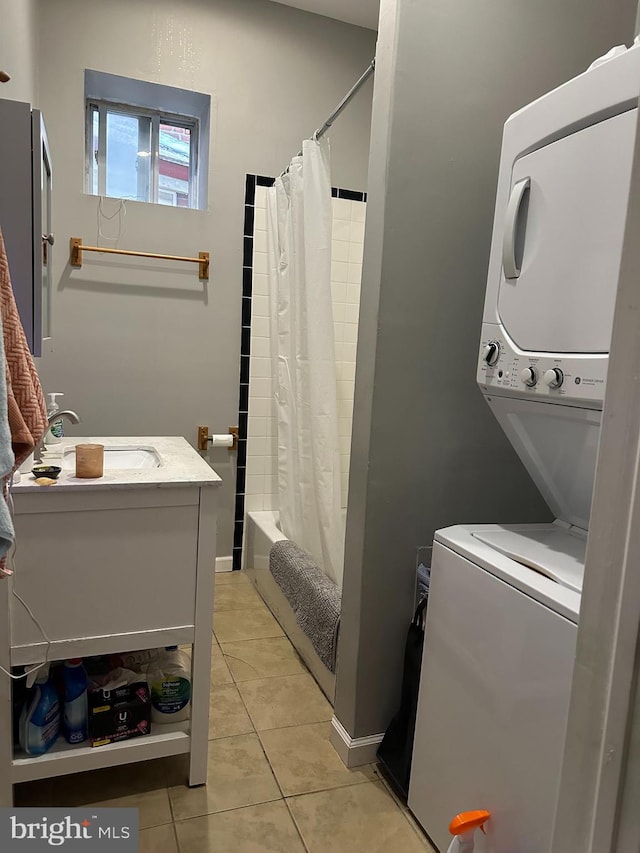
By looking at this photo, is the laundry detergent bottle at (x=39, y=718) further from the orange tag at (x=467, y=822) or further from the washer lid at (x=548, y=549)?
the washer lid at (x=548, y=549)

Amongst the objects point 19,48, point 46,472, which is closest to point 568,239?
point 46,472

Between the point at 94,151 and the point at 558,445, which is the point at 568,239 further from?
the point at 94,151

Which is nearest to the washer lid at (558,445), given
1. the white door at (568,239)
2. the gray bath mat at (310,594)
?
the white door at (568,239)

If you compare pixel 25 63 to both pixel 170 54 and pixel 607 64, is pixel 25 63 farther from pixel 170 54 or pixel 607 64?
pixel 607 64

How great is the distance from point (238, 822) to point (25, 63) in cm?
249

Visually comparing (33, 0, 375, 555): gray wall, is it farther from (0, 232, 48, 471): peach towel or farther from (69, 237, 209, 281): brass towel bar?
(0, 232, 48, 471): peach towel

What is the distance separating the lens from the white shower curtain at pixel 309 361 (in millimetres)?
2453

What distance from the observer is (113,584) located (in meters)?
1.54

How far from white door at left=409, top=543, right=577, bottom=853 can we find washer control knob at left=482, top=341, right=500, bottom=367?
473 millimetres

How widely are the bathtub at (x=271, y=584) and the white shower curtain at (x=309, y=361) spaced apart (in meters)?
0.22

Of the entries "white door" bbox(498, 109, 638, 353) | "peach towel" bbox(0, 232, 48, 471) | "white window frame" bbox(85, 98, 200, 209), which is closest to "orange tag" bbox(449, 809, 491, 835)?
"white door" bbox(498, 109, 638, 353)

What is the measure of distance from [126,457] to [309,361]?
33.9 inches

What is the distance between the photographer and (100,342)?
285 centimetres

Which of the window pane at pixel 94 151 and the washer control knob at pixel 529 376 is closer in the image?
the washer control knob at pixel 529 376
